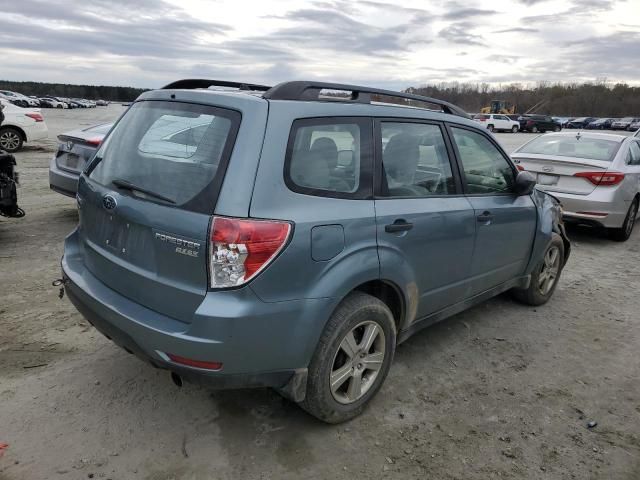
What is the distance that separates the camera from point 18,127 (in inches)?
531

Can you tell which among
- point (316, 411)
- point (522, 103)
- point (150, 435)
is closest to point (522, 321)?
point (316, 411)

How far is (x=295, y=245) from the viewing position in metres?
2.39

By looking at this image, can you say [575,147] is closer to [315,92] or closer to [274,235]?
[315,92]

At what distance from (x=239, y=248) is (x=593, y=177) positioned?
646 cm

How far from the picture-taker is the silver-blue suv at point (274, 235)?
7.67 feet

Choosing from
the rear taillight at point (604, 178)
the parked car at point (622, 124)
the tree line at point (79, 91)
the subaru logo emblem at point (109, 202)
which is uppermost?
the subaru logo emblem at point (109, 202)

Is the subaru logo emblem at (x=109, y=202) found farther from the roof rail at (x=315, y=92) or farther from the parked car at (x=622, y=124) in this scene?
the parked car at (x=622, y=124)

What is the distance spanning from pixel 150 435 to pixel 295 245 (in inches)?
53.6

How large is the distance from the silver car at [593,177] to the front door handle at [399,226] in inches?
180

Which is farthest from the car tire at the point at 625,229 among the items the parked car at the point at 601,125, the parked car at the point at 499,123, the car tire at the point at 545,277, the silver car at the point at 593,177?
the parked car at the point at 601,125

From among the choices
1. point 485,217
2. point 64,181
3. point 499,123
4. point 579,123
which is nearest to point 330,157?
point 485,217

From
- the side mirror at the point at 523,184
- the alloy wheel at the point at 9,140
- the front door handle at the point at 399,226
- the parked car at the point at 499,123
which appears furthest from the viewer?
the parked car at the point at 499,123

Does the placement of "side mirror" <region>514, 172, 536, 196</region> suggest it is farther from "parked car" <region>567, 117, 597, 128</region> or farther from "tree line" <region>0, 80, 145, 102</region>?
"tree line" <region>0, 80, 145, 102</region>

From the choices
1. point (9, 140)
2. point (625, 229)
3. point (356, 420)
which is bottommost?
point (9, 140)
